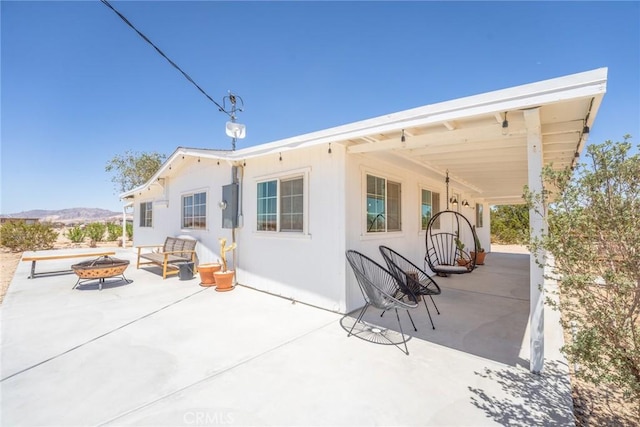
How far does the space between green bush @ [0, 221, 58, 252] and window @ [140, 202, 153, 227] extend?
5340mm

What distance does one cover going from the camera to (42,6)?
4707 millimetres

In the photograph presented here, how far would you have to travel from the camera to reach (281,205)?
5043 mm

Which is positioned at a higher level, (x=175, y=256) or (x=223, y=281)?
(x=175, y=256)

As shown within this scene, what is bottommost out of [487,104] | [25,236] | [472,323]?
[472,323]

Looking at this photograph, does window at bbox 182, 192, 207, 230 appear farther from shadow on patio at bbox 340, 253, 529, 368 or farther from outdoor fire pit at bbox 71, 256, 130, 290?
shadow on patio at bbox 340, 253, 529, 368

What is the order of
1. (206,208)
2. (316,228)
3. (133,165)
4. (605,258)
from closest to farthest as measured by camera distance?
(605,258)
(316,228)
(206,208)
(133,165)

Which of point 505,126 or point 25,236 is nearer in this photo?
point 505,126

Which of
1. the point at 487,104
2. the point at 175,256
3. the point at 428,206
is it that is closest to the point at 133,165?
the point at 175,256

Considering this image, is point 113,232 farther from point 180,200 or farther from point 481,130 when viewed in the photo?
point 481,130

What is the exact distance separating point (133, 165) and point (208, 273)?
63.6ft

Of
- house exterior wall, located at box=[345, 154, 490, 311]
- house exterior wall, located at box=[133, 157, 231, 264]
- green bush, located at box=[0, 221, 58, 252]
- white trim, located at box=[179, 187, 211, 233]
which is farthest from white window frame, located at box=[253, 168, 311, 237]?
green bush, located at box=[0, 221, 58, 252]

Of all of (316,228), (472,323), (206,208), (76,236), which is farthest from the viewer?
(76,236)

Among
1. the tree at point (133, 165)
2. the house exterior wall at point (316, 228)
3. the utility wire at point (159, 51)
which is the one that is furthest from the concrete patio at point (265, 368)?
the tree at point (133, 165)

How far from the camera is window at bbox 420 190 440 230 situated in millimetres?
6540
